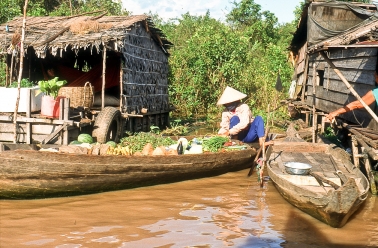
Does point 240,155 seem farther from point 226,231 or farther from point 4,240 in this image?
point 4,240

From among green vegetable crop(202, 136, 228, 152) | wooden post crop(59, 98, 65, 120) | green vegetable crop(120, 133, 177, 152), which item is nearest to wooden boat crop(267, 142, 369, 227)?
green vegetable crop(202, 136, 228, 152)

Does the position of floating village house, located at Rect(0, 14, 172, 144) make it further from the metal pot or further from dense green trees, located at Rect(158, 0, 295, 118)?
the metal pot

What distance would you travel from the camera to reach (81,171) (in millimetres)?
6305

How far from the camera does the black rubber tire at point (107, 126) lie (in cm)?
882

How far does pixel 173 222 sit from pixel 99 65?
6848 mm

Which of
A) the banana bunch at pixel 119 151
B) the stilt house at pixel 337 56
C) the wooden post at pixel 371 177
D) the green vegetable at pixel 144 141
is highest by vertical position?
the stilt house at pixel 337 56

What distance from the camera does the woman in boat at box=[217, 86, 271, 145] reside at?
8422 millimetres

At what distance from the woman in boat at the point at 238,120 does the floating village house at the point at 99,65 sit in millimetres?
2367

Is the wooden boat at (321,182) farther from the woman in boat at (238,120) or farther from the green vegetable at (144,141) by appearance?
the green vegetable at (144,141)

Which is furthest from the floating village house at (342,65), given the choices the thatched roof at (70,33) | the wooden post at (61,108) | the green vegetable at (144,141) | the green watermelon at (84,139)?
the wooden post at (61,108)

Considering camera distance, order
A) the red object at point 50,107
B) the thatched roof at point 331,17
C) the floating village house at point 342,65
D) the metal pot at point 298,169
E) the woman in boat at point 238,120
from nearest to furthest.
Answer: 1. the metal pot at point 298,169
2. the floating village house at point 342,65
3. the red object at point 50,107
4. the woman in boat at point 238,120
5. the thatched roof at point 331,17

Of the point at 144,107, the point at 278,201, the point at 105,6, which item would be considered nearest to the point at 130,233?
the point at 278,201

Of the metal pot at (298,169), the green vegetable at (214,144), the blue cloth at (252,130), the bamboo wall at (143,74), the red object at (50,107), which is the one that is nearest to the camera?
the metal pot at (298,169)

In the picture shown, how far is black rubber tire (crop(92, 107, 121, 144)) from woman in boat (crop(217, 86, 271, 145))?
2281 millimetres
